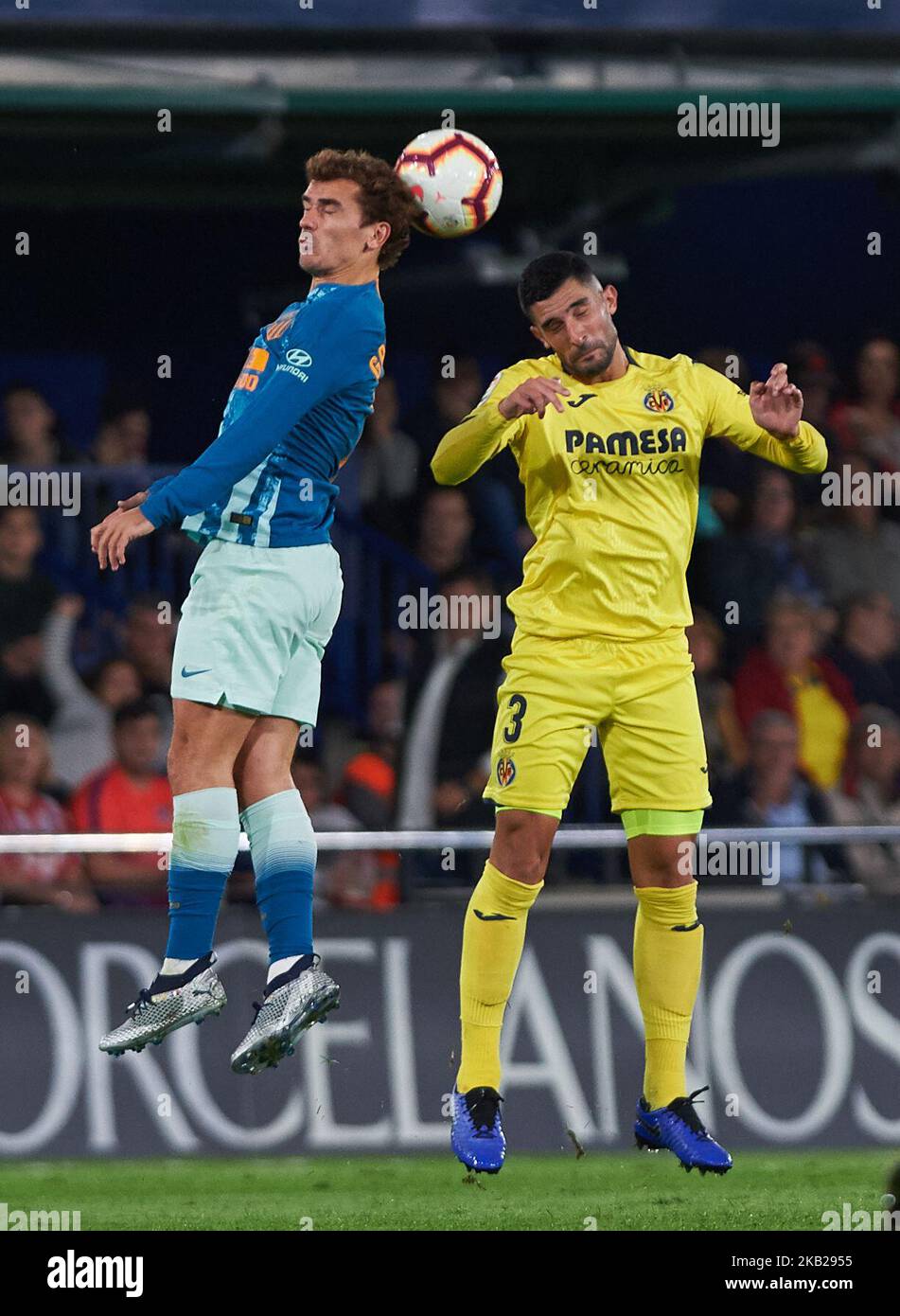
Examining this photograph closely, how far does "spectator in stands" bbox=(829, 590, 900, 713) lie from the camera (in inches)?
425

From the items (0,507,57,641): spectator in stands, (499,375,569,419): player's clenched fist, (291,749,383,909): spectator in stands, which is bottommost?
(291,749,383,909): spectator in stands

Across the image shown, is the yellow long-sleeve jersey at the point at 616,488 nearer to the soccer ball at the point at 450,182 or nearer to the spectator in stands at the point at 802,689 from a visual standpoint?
the soccer ball at the point at 450,182

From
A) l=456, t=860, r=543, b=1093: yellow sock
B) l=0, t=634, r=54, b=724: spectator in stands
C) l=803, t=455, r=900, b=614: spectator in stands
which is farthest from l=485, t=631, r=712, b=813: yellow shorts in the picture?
l=803, t=455, r=900, b=614: spectator in stands

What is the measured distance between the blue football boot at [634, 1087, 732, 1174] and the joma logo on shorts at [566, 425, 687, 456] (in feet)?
6.30

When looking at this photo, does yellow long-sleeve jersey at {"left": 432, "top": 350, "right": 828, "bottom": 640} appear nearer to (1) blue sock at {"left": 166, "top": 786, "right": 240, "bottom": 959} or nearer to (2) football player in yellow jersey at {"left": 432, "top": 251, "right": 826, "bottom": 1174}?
(2) football player in yellow jersey at {"left": 432, "top": 251, "right": 826, "bottom": 1174}

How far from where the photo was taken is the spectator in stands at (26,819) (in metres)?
9.80

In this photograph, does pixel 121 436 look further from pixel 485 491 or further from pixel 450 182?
pixel 450 182

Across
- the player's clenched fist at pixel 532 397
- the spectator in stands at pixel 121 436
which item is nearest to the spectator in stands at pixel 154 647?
the spectator in stands at pixel 121 436

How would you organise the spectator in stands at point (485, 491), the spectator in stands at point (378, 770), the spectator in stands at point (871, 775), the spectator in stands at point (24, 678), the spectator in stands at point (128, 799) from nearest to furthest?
the spectator in stands at point (128, 799)
the spectator in stands at point (378, 770)
the spectator in stands at point (24, 678)
the spectator in stands at point (871, 775)
the spectator in stands at point (485, 491)

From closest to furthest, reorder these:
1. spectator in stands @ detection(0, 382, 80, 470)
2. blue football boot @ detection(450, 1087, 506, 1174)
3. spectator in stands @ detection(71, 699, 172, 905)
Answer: blue football boot @ detection(450, 1087, 506, 1174), spectator in stands @ detection(71, 699, 172, 905), spectator in stands @ detection(0, 382, 80, 470)

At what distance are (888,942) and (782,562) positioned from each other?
2333 millimetres

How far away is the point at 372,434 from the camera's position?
1103 cm

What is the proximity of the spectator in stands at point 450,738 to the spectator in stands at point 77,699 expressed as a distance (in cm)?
119
